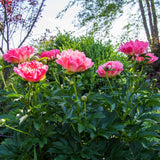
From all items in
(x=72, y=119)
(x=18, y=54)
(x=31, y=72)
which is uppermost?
(x=18, y=54)

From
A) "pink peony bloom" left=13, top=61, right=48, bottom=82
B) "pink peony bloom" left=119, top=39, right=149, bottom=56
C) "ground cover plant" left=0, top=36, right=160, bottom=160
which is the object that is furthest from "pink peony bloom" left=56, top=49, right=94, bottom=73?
"pink peony bloom" left=119, top=39, right=149, bottom=56

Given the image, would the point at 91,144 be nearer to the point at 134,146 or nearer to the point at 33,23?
the point at 134,146

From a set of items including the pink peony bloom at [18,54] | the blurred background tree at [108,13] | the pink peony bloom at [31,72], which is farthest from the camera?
the blurred background tree at [108,13]

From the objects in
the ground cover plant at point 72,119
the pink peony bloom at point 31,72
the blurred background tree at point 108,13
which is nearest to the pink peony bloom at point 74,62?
the ground cover plant at point 72,119

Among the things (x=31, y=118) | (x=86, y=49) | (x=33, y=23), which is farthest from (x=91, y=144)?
(x=33, y=23)

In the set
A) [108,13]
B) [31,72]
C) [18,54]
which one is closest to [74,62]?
[31,72]

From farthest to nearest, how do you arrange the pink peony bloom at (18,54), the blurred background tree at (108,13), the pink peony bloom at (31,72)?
the blurred background tree at (108,13)
the pink peony bloom at (18,54)
the pink peony bloom at (31,72)

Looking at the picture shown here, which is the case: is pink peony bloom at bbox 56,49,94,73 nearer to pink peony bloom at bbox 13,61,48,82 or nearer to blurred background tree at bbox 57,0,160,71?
pink peony bloom at bbox 13,61,48,82

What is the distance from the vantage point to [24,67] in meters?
0.84

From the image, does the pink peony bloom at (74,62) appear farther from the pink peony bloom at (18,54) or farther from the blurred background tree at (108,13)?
the blurred background tree at (108,13)

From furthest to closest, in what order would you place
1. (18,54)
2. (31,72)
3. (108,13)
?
(108,13) < (18,54) < (31,72)

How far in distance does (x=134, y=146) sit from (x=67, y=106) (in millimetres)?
407

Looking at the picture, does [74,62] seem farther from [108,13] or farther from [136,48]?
[108,13]

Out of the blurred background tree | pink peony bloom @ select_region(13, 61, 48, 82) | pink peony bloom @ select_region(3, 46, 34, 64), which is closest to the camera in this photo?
pink peony bloom @ select_region(13, 61, 48, 82)
